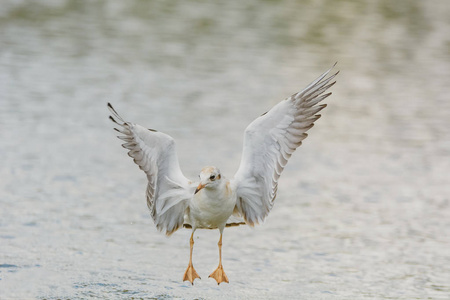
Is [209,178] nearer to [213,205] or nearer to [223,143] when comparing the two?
[213,205]

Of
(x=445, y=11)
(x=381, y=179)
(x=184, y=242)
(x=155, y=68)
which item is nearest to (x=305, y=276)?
(x=184, y=242)

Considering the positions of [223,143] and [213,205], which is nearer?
[213,205]

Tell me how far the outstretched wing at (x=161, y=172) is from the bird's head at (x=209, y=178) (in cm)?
54

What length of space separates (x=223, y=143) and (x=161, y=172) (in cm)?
844

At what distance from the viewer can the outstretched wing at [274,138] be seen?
33.7ft

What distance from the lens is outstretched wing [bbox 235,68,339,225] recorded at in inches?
404

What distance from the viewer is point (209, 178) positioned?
973 centimetres

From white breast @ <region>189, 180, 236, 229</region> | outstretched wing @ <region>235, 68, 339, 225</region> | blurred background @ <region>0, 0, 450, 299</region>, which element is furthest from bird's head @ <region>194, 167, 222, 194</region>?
blurred background @ <region>0, 0, 450, 299</region>

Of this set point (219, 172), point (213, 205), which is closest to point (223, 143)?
point (213, 205)

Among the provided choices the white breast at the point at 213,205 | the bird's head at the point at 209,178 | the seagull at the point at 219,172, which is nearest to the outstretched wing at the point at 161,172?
the seagull at the point at 219,172

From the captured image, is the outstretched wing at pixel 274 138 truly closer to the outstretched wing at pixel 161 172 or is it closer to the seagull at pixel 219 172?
the seagull at pixel 219 172

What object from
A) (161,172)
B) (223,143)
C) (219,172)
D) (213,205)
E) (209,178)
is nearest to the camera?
(209,178)

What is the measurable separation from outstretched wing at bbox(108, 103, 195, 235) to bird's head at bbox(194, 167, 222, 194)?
54 cm

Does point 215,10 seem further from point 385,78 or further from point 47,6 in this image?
point 385,78
